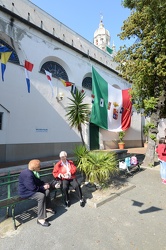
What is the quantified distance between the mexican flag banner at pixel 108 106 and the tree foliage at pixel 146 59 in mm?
2300

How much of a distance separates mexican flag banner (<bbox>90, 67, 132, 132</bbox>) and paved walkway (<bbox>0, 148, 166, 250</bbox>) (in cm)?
719

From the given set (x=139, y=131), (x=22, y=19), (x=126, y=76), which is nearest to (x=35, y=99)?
(x=22, y=19)

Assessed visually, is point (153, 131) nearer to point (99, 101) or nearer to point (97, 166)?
point (99, 101)

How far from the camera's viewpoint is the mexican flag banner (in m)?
11.4

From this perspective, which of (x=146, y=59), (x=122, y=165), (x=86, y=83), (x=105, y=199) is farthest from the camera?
(x=86, y=83)

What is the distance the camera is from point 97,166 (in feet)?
18.5

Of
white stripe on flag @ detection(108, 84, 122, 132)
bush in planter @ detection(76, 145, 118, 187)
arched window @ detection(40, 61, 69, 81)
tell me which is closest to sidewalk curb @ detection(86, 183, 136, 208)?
bush in planter @ detection(76, 145, 118, 187)

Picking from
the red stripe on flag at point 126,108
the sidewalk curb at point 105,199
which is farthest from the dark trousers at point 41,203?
the red stripe on flag at point 126,108

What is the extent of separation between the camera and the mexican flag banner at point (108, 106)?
11353 mm

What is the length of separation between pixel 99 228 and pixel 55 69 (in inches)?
401

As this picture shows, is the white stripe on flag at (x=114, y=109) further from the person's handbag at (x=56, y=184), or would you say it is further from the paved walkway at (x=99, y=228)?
the person's handbag at (x=56, y=184)

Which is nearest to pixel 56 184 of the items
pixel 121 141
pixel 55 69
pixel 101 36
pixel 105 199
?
pixel 105 199

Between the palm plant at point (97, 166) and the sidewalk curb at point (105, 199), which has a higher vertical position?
the palm plant at point (97, 166)

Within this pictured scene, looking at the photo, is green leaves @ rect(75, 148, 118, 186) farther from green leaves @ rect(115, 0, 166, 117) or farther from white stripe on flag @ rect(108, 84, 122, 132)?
white stripe on flag @ rect(108, 84, 122, 132)
